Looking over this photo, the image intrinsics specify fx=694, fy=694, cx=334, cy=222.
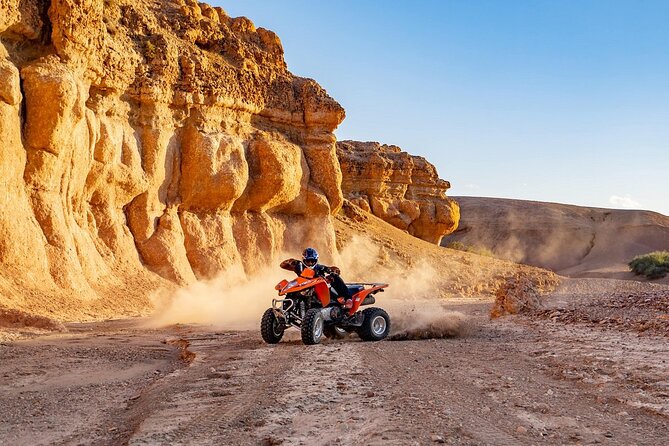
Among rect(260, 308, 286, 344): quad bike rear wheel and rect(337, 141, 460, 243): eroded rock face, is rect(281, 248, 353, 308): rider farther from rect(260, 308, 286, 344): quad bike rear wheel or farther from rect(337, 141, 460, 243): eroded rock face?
rect(337, 141, 460, 243): eroded rock face

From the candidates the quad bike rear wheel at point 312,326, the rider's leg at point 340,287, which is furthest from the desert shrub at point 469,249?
the quad bike rear wheel at point 312,326

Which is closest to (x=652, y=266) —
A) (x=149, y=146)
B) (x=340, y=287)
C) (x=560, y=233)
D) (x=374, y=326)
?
(x=560, y=233)

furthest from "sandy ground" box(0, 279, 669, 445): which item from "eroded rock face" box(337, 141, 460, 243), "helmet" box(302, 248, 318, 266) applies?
"eroded rock face" box(337, 141, 460, 243)

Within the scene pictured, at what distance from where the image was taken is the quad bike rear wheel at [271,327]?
12.3m

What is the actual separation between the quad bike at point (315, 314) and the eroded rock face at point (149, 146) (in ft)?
28.3

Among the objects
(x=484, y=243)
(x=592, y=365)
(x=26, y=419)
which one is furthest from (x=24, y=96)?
(x=484, y=243)

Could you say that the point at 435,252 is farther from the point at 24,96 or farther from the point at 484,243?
the point at 484,243

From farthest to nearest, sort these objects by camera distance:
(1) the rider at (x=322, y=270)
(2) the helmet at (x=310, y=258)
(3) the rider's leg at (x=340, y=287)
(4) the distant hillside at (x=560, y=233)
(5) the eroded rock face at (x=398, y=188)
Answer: (4) the distant hillside at (x=560, y=233)
(5) the eroded rock face at (x=398, y=188)
(3) the rider's leg at (x=340, y=287)
(2) the helmet at (x=310, y=258)
(1) the rider at (x=322, y=270)

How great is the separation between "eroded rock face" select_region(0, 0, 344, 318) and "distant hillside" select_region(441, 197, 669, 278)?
181ft

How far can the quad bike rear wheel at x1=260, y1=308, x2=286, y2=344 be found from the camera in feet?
40.2

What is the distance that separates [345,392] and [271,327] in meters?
5.47

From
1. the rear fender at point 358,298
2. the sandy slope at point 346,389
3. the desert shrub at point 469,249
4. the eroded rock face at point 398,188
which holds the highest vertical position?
the eroded rock face at point 398,188

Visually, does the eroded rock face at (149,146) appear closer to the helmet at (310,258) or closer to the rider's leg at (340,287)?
the helmet at (310,258)

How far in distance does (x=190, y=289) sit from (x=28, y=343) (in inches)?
531
